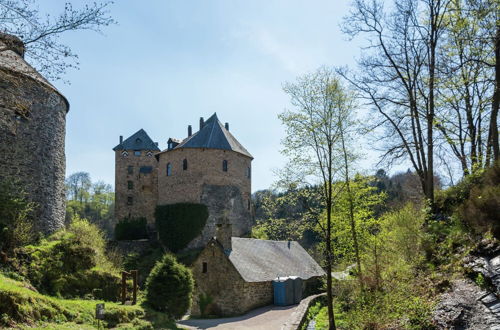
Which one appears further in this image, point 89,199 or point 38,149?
point 89,199

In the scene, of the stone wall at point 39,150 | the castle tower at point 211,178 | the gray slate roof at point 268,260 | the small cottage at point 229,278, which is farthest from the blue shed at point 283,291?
the castle tower at point 211,178

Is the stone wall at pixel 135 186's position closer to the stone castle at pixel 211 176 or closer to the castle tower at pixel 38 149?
the stone castle at pixel 211 176

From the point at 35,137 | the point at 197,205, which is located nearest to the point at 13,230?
the point at 35,137

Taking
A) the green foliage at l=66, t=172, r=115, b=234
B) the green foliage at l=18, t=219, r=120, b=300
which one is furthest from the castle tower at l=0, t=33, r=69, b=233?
the green foliage at l=66, t=172, r=115, b=234

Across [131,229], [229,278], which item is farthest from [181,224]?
[229,278]

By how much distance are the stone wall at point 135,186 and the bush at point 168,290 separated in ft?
95.8

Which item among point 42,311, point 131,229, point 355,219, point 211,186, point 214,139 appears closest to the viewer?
point 42,311

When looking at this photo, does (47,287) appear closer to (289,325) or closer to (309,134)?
(289,325)

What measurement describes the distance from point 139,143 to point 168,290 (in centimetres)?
3493

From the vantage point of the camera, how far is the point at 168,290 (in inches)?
617

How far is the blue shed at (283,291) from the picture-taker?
2288cm

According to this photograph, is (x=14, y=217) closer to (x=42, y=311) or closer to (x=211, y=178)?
(x=42, y=311)

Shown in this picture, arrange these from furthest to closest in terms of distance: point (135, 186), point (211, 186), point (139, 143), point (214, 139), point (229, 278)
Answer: point (139, 143) < point (135, 186) < point (214, 139) < point (211, 186) < point (229, 278)

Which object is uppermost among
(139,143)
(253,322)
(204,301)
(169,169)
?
(139,143)
